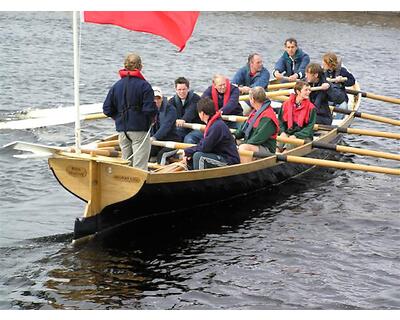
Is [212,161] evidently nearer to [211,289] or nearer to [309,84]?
[211,289]

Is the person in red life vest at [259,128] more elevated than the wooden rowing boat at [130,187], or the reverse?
the person in red life vest at [259,128]

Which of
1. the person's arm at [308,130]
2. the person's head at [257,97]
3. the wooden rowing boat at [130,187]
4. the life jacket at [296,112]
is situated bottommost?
the wooden rowing boat at [130,187]

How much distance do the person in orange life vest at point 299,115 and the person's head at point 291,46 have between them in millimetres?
3326

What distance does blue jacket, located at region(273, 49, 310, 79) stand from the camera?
679 inches

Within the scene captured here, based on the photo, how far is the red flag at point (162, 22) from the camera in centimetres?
1029

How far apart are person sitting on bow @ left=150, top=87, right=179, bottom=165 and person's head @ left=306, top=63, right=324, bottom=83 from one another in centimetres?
293

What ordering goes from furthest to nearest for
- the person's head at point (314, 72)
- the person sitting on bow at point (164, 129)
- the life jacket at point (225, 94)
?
the person's head at point (314, 72) < the life jacket at point (225, 94) < the person sitting on bow at point (164, 129)

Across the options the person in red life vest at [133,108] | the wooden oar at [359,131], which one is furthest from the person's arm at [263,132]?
the person in red life vest at [133,108]

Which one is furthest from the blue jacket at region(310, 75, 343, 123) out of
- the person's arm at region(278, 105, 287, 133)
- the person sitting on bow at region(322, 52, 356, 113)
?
the person's arm at region(278, 105, 287, 133)

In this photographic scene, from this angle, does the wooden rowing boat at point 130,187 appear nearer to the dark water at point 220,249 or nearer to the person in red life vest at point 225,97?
the dark water at point 220,249

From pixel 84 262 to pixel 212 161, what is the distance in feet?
8.48

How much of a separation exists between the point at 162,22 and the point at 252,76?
17.6 ft

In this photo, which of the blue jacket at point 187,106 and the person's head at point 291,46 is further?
the person's head at point 291,46

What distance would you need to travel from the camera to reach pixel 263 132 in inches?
499
